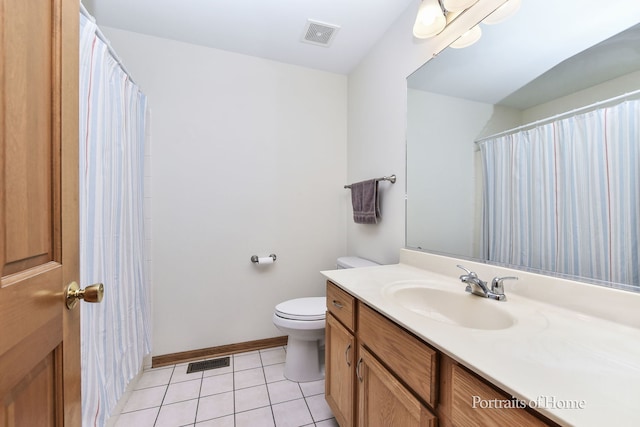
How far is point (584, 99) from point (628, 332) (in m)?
0.71

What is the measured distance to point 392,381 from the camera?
32.2 inches

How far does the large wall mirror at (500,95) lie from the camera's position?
782mm

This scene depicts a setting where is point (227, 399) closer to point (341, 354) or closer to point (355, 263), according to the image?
point (341, 354)

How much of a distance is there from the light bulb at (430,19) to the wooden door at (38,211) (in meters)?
1.37

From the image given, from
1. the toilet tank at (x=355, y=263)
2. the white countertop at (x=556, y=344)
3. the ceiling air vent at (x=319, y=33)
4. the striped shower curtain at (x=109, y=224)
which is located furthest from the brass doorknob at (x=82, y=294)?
the ceiling air vent at (x=319, y=33)

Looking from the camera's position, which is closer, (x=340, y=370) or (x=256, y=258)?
(x=340, y=370)

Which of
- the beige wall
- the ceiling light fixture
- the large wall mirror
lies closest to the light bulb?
the ceiling light fixture

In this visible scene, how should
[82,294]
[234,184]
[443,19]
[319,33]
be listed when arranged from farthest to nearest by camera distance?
[234,184] < [319,33] < [443,19] < [82,294]

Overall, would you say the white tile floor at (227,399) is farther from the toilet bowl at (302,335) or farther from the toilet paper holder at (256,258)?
the toilet paper holder at (256,258)

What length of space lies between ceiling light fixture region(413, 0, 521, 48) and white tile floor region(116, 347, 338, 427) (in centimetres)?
201

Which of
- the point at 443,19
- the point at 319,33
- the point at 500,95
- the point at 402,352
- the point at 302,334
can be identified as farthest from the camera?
the point at 319,33

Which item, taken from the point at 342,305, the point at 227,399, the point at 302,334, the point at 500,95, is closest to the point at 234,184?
the point at 302,334

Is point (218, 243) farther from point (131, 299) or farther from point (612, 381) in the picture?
point (612, 381)

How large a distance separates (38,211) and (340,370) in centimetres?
119
